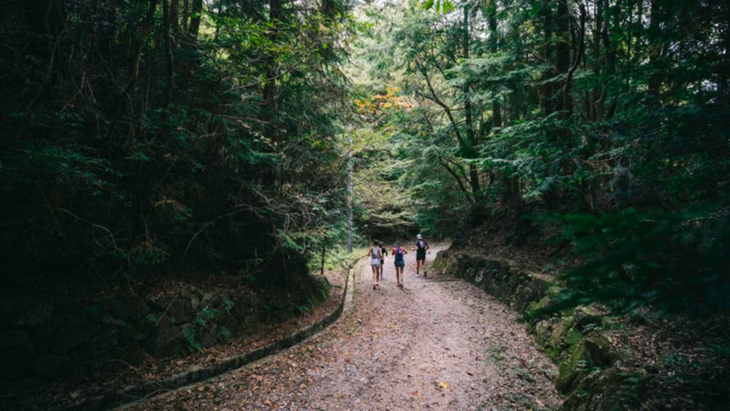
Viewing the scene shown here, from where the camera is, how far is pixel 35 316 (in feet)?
14.1

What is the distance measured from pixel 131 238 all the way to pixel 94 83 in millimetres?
Answer: 2755

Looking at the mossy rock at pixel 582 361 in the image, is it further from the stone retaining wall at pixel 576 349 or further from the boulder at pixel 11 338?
the boulder at pixel 11 338

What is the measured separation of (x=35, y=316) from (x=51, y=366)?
786mm

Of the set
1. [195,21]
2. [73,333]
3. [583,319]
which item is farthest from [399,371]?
[195,21]

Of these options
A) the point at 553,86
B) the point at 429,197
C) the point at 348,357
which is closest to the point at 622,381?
the point at 348,357

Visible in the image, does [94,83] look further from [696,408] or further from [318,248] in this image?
[696,408]

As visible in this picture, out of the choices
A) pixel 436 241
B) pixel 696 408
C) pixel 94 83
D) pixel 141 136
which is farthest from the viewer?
pixel 436 241

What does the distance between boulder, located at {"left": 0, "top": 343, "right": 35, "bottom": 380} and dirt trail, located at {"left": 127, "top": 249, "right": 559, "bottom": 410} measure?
158cm

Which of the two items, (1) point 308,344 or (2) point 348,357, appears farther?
(1) point 308,344

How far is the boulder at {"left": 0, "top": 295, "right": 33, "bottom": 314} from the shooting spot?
4.11 meters

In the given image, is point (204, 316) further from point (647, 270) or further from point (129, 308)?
point (647, 270)

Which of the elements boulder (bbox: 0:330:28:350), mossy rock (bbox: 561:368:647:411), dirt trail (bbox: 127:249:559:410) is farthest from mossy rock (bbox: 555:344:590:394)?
boulder (bbox: 0:330:28:350)

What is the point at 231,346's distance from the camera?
5875 millimetres

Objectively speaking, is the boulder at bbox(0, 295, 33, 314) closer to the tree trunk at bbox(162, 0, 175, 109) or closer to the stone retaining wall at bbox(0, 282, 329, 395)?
the stone retaining wall at bbox(0, 282, 329, 395)
